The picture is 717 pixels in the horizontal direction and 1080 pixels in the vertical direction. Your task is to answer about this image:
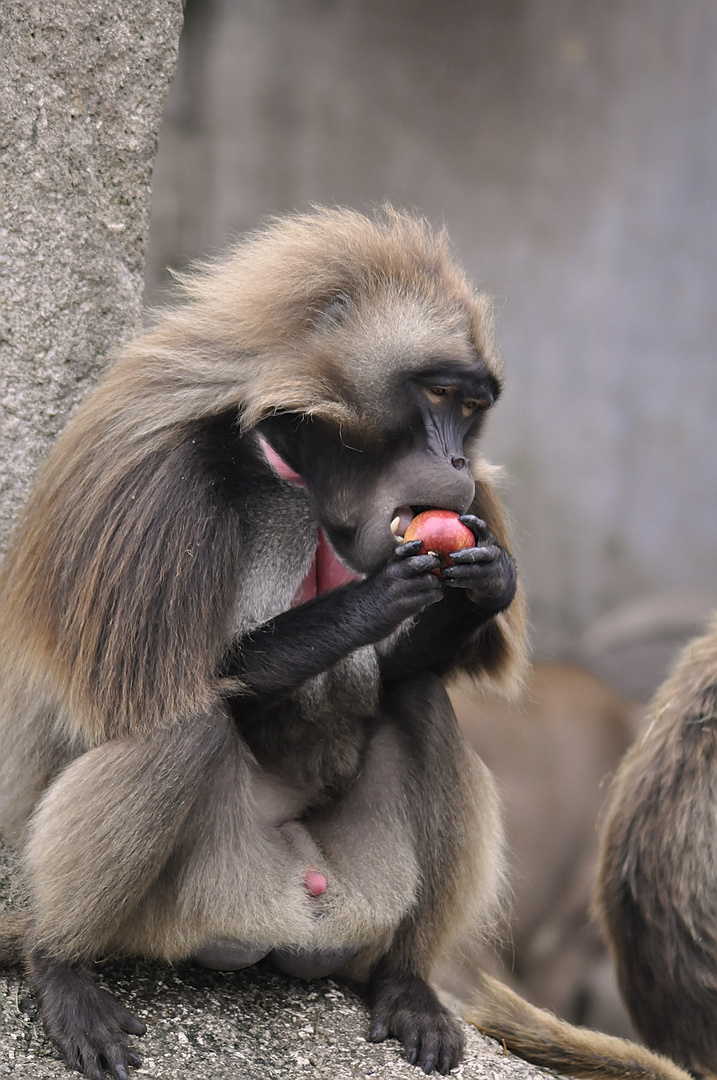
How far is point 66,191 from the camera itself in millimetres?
3104

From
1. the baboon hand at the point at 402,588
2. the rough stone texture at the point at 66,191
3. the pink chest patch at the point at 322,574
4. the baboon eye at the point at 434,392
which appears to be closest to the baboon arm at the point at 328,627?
the baboon hand at the point at 402,588

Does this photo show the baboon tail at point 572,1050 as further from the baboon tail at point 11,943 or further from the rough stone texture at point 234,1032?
the baboon tail at point 11,943

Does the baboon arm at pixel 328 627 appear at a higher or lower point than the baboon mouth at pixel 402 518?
lower

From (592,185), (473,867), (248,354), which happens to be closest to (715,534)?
(592,185)

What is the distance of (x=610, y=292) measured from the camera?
7152 mm

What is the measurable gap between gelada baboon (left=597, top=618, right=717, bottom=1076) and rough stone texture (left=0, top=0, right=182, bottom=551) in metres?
1.86

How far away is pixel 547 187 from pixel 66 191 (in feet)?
14.7

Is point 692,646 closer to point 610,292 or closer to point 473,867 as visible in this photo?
point 473,867

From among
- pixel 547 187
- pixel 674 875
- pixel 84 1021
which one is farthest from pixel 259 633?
pixel 547 187

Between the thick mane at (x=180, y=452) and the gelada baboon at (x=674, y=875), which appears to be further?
the gelada baboon at (x=674, y=875)

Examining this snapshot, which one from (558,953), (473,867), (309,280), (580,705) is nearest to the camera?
(309,280)

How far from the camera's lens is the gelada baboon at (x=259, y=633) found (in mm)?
2410

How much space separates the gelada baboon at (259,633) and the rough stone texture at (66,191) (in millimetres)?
405

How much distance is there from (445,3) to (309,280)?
4.60 meters
